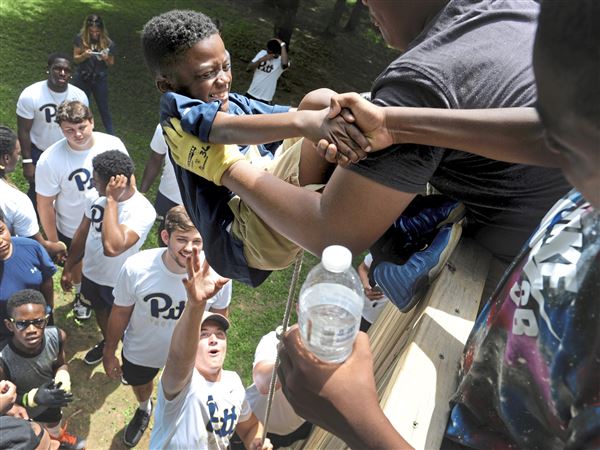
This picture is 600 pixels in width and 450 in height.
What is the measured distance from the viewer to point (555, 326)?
3.47ft

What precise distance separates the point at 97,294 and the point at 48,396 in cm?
120

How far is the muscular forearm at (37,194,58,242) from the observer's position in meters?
5.57

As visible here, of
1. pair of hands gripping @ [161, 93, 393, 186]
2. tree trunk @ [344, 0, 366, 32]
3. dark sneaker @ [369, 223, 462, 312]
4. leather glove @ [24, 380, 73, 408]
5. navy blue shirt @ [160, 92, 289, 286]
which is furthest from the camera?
tree trunk @ [344, 0, 366, 32]

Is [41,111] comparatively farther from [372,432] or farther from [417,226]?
[372,432]

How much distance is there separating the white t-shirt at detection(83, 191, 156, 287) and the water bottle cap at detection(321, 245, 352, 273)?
4.13m

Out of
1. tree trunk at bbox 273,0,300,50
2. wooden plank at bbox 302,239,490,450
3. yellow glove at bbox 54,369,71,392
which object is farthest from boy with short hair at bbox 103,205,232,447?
tree trunk at bbox 273,0,300,50

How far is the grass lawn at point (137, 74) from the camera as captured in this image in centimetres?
539

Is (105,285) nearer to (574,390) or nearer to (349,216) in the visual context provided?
(349,216)

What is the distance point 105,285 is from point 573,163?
196 inches

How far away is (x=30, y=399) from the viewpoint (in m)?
4.47

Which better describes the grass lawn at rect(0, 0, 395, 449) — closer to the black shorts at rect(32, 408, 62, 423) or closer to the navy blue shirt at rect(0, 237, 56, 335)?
the black shorts at rect(32, 408, 62, 423)

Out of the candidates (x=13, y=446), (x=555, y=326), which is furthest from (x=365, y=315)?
(x=555, y=326)

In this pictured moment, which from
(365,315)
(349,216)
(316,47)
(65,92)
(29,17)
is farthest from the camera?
(316,47)

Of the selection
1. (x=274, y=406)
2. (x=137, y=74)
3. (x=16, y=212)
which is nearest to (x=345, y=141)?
Result: (x=274, y=406)
